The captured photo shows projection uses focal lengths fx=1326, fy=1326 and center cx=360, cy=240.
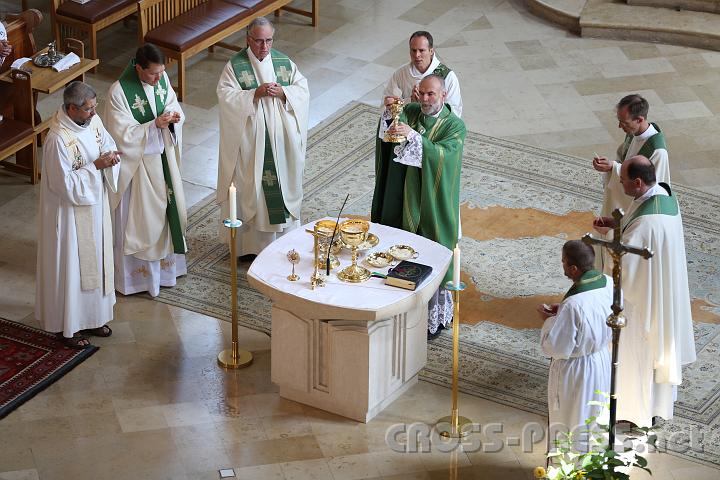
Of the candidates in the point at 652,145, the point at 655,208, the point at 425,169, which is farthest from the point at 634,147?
the point at 425,169

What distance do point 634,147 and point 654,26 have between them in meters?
5.96

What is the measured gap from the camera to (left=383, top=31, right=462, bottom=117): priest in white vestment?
8.79m

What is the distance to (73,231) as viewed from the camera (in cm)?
820

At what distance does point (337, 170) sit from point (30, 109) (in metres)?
2.49

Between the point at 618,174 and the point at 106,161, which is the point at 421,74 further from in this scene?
the point at 106,161

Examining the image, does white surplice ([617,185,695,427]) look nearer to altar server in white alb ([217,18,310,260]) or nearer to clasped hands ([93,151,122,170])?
altar server in white alb ([217,18,310,260])

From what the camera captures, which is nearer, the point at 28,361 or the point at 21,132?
the point at 28,361

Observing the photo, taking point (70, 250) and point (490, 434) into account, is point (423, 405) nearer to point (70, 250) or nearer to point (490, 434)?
point (490, 434)

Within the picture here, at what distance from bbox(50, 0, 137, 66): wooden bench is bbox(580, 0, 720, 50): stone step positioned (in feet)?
15.5

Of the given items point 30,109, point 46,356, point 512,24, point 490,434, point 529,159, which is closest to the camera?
point 490,434

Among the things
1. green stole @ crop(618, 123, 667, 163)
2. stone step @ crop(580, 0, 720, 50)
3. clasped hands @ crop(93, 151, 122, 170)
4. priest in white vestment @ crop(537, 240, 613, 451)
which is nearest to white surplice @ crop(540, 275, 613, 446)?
priest in white vestment @ crop(537, 240, 613, 451)

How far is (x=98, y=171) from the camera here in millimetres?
8133

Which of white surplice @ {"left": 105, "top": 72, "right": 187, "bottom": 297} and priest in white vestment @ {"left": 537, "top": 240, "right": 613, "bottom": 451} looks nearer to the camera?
priest in white vestment @ {"left": 537, "top": 240, "right": 613, "bottom": 451}

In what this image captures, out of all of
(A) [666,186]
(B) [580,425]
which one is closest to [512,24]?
(A) [666,186]
